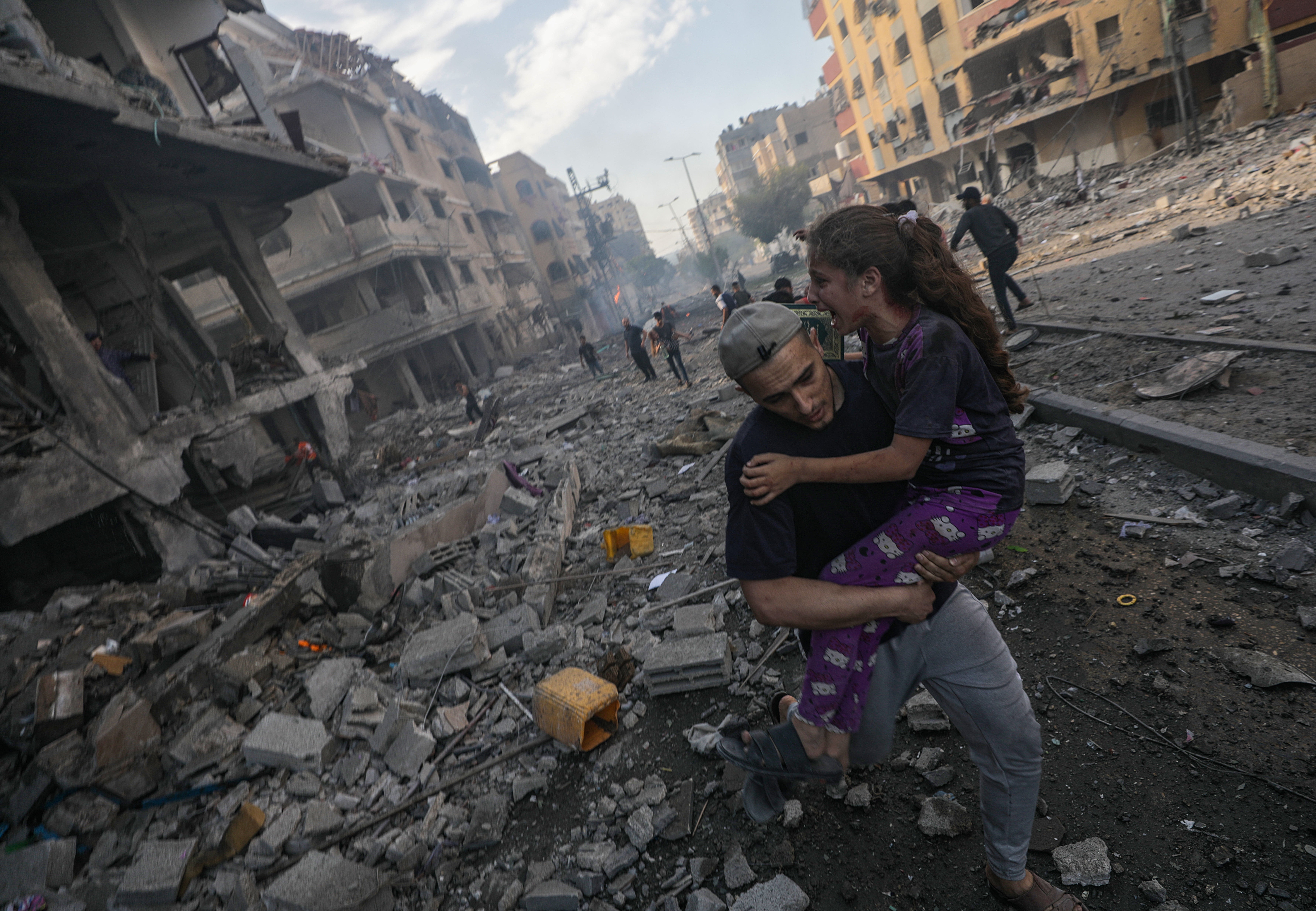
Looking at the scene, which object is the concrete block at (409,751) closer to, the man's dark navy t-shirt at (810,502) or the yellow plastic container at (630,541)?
the yellow plastic container at (630,541)

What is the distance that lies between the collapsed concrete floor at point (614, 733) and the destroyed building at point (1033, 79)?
2099cm

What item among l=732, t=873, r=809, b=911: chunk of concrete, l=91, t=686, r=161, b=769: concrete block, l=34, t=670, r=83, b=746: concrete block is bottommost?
l=732, t=873, r=809, b=911: chunk of concrete

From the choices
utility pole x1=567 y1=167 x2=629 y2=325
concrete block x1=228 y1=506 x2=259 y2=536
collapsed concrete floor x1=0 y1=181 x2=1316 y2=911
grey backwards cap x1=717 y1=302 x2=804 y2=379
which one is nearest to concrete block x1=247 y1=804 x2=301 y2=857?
collapsed concrete floor x1=0 y1=181 x2=1316 y2=911

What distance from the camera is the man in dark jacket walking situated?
760 cm

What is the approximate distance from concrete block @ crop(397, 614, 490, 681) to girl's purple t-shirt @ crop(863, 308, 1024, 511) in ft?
12.7

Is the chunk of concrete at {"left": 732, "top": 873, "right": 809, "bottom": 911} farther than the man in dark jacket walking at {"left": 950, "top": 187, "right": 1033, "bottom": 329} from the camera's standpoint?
No

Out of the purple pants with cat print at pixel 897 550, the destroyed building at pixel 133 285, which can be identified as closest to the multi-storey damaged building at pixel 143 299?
the destroyed building at pixel 133 285

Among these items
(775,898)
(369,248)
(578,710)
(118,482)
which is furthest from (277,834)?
(369,248)

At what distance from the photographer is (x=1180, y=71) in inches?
747

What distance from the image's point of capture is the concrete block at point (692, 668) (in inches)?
149

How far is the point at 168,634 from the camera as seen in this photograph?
5277mm

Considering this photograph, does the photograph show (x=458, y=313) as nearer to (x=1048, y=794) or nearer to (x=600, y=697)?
(x=600, y=697)

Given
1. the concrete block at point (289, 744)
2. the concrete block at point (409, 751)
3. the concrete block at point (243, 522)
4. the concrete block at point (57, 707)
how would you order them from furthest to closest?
the concrete block at point (243, 522)
the concrete block at point (57, 707)
the concrete block at point (289, 744)
the concrete block at point (409, 751)

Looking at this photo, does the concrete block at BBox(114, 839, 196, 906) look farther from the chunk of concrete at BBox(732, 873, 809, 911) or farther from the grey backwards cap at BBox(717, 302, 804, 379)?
the grey backwards cap at BBox(717, 302, 804, 379)
